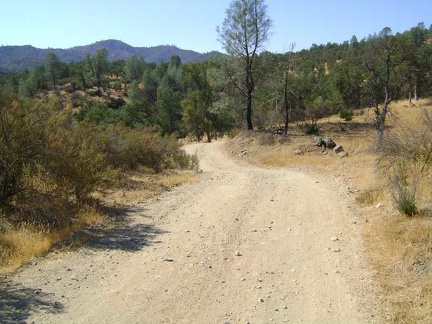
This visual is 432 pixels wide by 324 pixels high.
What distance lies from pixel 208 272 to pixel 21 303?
273 centimetres

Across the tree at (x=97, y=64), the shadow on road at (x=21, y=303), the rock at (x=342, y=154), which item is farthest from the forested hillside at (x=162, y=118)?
the tree at (x=97, y=64)

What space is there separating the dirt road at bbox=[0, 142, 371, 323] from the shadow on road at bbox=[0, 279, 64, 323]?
0.01 meters

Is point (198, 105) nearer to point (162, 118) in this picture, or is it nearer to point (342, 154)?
point (162, 118)

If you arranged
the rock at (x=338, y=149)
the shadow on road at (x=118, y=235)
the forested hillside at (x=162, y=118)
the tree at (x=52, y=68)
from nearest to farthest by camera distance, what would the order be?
the shadow on road at (x=118, y=235) < the forested hillside at (x=162, y=118) < the rock at (x=338, y=149) < the tree at (x=52, y=68)

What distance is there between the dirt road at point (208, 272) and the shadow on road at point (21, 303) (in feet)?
0.04

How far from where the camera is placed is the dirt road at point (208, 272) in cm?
477

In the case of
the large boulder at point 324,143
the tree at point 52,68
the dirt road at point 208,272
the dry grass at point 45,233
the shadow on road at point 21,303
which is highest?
the tree at point 52,68

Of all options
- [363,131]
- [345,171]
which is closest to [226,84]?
[363,131]

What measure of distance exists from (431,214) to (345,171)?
8.02 meters

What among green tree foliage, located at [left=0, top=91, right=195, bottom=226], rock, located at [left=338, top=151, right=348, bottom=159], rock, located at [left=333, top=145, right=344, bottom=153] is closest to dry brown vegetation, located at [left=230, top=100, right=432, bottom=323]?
rock, located at [left=338, top=151, right=348, bottom=159]

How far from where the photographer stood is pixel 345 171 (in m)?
15.1

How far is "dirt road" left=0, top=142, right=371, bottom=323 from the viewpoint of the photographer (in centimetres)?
477

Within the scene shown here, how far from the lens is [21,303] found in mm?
4789

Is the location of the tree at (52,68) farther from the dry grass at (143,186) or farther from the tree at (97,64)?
the dry grass at (143,186)
